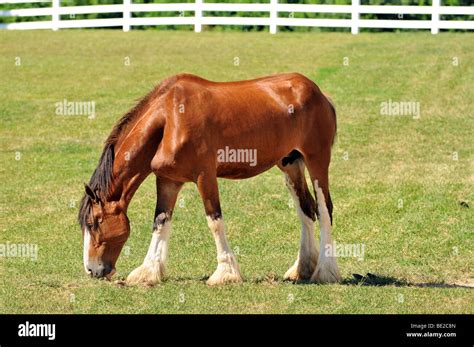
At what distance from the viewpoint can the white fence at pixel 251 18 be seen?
107 ft

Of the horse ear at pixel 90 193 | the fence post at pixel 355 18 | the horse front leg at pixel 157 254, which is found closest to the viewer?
the horse ear at pixel 90 193

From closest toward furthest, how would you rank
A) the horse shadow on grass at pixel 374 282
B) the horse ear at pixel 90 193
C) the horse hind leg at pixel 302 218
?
the horse ear at pixel 90 193 < the horse shadow on grass at pixel 374 282 < the horse hind leg at pixel 302 218

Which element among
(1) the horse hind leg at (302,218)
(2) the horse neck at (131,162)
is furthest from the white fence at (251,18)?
(2) the horse neck at (131,162)

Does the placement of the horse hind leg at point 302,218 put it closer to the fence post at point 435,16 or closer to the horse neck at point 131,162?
the horse neck at point 131,162

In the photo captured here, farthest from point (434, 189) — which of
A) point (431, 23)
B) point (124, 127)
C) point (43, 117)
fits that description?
point (431, 23)

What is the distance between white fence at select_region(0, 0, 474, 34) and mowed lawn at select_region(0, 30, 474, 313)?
1.53ft

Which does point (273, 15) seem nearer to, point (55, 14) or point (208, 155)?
point (55, 14)

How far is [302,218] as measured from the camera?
12773mm

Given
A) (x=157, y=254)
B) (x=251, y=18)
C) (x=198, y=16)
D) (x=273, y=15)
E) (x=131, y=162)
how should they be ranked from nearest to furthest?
1. (x=131, y=162)
2. (x=157, y=254)
3. (x=251, y=18)
4. (x=273, y=15)
5. (x=198, y=16)

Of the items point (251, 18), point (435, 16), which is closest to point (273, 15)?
point (251, 18)

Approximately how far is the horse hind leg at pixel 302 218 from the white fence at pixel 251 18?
20520 mm

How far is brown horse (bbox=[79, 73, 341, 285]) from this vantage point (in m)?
11.8

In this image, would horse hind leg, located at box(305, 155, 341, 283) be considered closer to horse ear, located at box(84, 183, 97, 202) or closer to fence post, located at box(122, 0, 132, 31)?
horse ear, located at box(84, 183, 97, 202)

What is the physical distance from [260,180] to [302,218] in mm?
6358
